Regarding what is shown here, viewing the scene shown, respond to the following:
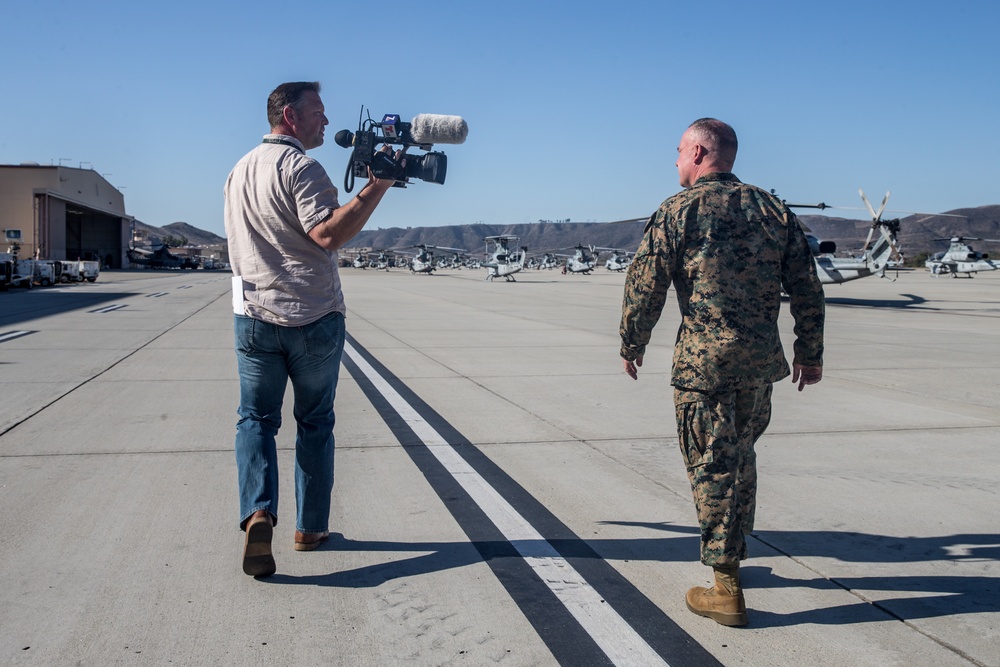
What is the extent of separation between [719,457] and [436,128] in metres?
1.96

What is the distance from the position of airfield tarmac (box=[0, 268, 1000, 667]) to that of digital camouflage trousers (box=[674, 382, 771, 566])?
34cm

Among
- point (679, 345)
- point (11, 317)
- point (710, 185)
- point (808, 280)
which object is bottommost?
point (11, 317)

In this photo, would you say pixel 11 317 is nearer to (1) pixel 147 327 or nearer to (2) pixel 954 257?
(1) pixel 147 327

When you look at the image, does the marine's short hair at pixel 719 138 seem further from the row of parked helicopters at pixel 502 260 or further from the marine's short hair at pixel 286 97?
the row of parked helicopters at pixel 502 260

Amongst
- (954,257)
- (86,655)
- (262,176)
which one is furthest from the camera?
(954,257)

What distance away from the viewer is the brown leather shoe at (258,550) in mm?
3900

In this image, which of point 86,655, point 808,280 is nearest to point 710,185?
point 808,280

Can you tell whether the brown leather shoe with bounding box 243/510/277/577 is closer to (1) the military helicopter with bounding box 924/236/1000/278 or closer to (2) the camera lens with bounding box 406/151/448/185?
(2) the camera lens with bounding box 406/151/448/185

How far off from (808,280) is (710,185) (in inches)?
22.9

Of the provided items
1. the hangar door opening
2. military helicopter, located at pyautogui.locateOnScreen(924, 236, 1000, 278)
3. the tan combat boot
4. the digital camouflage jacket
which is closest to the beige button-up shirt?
the digital camouflage jacket

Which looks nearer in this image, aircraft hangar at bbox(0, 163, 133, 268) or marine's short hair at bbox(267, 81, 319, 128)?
marine's short hair at bbox(267, 81, 319, 128)

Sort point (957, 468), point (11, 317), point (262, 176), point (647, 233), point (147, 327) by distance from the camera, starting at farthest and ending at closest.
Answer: point (11, 317) < point (147, 327) < point (957, 468) < point (262, 176) < point (647, 233)

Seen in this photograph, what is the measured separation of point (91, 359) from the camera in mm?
12188

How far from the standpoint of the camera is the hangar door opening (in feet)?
309
